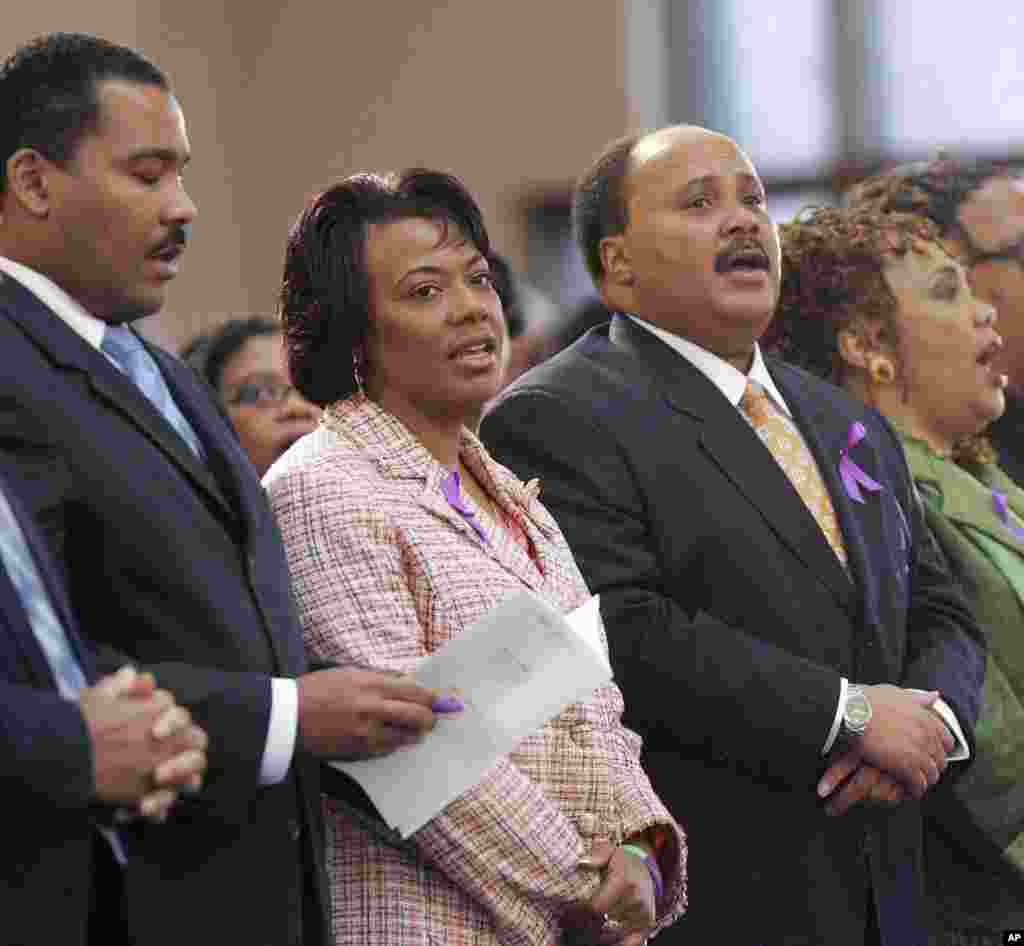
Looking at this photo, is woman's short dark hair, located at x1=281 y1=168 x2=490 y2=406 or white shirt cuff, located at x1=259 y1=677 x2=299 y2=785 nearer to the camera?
white shirt cuff, located at x1=259 y1=677 x2=299 y2=785

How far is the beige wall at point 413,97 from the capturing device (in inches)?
336

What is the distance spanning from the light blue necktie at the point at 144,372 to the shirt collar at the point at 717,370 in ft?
3.29

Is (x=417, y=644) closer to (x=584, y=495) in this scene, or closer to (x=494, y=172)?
(x=584, y=495)

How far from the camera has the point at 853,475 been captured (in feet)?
10.5

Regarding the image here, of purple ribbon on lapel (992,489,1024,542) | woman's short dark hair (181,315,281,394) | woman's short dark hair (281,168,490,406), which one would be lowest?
purple ribbon on lapel (992,489,1024,542)

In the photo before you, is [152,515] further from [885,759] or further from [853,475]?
[853,475]

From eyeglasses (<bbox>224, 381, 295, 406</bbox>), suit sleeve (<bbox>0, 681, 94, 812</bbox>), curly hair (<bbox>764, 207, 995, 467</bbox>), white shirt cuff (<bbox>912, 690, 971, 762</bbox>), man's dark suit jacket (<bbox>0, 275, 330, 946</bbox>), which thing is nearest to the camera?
suit sleeve (<bbox>0, 681, 94, 812</bbox>)

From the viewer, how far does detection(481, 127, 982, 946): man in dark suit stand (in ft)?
9.43

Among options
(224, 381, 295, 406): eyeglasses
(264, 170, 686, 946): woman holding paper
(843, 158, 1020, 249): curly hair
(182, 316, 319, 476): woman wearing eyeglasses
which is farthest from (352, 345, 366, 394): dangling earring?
(843, 158, 1020, 249): curly hair

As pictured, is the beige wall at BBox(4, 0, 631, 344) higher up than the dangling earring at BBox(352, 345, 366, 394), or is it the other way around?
the dangling earring at BBox(352, 345, 366, 394)

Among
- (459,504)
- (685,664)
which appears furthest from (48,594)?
(685,664)

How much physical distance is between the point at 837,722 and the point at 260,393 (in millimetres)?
1722

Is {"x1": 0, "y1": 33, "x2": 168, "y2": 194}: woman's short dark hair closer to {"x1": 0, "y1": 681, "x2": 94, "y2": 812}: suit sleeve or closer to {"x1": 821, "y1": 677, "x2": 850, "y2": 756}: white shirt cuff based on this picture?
{"x1": 0, "y1": 681, "x2": 94, "y2": 812}: suit sleeve

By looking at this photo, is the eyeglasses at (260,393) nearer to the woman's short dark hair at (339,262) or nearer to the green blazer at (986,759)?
the green blazer at (986,759)
